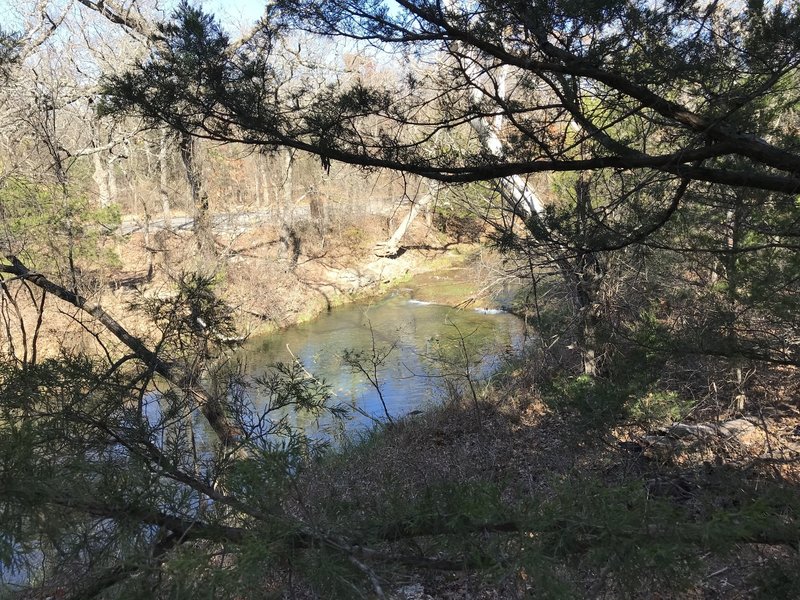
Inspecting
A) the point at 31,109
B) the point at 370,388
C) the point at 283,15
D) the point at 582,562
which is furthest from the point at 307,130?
the point at 370,388

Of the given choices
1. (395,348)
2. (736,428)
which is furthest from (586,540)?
A: (395,348)

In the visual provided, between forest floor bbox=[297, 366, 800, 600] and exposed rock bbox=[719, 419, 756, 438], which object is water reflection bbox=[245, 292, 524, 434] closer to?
exposed rock bbox=[719, 419, 756, 438]

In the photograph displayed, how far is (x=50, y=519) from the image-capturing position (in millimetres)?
1735

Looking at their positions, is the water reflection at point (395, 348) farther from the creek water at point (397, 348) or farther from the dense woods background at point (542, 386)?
the dense woods background at point (542, 386)

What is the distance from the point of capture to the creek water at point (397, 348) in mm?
10477

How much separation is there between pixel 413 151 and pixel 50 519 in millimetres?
2496

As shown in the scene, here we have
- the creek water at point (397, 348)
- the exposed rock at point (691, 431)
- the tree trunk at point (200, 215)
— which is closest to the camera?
the exposed rock at point (691, 431)

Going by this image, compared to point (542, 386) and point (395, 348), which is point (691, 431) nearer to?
point (542, 386)

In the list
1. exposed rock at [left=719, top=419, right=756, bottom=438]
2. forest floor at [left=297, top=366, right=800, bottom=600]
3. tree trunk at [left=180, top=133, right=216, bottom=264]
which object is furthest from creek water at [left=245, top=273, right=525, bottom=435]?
forest floor at [left=297, top=366, right=800, bottom=600]

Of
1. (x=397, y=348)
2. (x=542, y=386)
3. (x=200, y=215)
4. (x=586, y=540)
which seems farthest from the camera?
(x=397, y=348)

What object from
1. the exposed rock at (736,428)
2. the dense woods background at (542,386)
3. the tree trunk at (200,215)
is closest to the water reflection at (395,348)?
the tree trunk at (200,215)

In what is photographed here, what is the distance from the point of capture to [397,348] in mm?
13367

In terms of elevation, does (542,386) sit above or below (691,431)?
above

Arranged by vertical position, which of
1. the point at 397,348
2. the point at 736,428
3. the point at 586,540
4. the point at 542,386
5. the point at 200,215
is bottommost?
the point at 397,348
